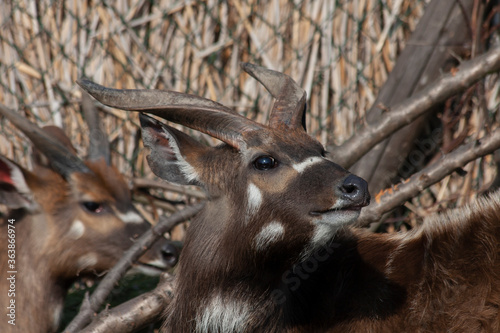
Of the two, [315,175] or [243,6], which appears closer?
[315,175]

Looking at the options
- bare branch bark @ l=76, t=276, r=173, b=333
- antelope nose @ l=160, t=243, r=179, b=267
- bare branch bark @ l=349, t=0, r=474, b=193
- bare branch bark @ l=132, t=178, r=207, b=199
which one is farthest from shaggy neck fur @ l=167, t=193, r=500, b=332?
bare branch bark @ l=132, t=178, r=207, b=199

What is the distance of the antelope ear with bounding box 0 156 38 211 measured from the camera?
406cm

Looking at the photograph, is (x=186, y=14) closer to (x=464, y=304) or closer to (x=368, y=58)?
(x=368, y=58)

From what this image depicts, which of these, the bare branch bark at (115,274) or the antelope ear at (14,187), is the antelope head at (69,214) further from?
the bare branch bark at (115,274)

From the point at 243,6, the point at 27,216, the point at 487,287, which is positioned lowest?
the point at 27,216

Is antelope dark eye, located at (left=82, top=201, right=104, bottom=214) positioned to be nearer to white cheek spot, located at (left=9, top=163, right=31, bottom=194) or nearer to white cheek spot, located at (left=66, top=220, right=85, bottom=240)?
white cheek spot, located at (left=66, top=220, right=85, bottom=240)

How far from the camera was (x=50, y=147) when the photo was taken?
4.11m

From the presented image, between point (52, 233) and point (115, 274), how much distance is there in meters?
0.54

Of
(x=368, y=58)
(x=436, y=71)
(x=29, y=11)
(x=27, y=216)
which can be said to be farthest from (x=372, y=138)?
(x=29, y=11)

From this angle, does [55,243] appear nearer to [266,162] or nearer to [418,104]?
[266,162]

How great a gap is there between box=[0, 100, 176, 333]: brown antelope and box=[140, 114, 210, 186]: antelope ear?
3.45ft

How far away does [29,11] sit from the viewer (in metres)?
6.48

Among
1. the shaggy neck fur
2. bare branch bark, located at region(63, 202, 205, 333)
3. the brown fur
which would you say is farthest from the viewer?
the brown fur

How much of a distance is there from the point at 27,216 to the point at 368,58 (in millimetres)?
3470
